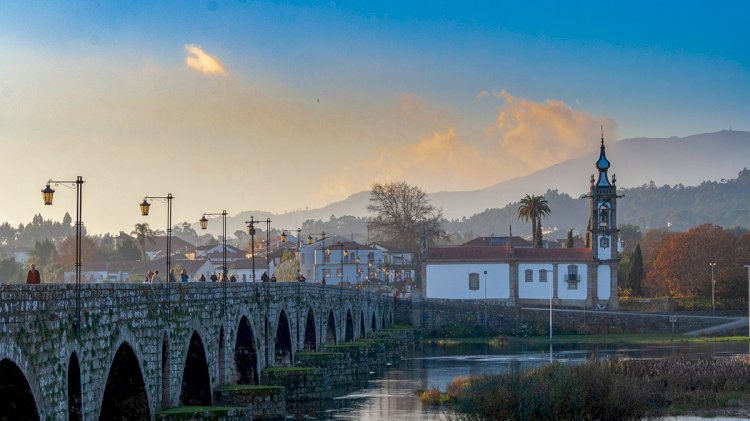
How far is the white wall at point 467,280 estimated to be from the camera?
12350cm

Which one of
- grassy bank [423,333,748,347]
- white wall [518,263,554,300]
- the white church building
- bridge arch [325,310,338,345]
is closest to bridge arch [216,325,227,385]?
bridge arch [325,310,338,345]

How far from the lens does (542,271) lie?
403 ft

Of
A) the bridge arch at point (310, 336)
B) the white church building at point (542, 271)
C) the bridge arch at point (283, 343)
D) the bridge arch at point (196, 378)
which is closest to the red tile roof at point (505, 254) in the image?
the white church building at point (542, 271)

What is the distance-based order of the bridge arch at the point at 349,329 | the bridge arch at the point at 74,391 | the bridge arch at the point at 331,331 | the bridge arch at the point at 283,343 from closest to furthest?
the bridge arch at the point at 74,391
the bridge arch at the point at 283,343
the bridge arch at the point at 331,331
the bridge arch at the point at 349,329

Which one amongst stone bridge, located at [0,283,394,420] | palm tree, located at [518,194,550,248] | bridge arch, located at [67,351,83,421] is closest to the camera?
stone bridge, located at [0,283,394,420]

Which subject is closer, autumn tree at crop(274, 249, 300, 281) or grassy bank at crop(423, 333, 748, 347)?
grassy bank at crop(423, 333, 748, 347)

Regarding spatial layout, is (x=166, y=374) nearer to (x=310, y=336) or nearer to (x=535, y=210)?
(x=310, y=336)

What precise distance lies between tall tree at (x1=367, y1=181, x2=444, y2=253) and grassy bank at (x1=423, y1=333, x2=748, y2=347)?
2049 inches

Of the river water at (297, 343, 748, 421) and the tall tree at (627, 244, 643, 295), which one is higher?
the tall tree at (627, 244, 643, 295)

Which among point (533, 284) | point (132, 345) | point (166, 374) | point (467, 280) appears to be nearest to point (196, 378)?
point (166, 374)

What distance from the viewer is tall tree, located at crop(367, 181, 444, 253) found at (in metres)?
160

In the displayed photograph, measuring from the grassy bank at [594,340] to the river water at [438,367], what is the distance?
12.9ft

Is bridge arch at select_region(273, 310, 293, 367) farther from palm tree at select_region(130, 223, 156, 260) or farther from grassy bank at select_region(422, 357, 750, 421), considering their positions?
palm tree at select_region(130, 223, 156, 260)

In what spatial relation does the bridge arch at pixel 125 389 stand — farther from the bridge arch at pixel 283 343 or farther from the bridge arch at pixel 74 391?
the bridge arch at pixel 283 343
